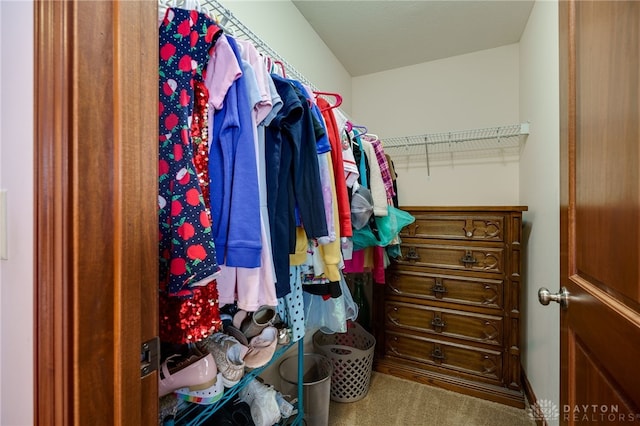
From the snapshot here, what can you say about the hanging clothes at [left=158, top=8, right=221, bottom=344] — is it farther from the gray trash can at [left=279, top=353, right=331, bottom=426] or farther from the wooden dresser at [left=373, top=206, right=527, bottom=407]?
the wooden dresser at [left=373, top=206, right=527, bottom=407]

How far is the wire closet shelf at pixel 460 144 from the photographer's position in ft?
7.15

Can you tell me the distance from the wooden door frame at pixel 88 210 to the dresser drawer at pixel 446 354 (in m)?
1.87

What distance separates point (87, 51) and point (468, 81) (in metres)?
2.59

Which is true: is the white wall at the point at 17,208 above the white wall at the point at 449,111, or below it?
below

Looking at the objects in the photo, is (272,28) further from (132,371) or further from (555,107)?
(132,371)

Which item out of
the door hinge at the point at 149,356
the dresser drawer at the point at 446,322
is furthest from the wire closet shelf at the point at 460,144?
the door hinge at the point at 149,356

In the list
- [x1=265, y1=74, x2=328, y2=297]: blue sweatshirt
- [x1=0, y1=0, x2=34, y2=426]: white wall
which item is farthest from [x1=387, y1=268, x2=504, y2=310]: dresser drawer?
[x1=0, y1=0, x2=34, y2=426]: white wall

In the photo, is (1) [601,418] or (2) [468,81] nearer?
→ (1) [601,418]

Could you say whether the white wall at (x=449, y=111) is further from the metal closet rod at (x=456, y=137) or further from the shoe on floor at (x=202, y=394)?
the shoe on floor at (x=202, y=394)

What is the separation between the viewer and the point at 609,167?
593 millimetres

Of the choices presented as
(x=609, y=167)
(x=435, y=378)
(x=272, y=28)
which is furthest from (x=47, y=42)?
(x=435, y=378)

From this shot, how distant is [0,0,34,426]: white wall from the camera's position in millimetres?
408

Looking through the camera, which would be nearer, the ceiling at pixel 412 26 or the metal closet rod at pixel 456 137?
the ceiling at pixel 412 26

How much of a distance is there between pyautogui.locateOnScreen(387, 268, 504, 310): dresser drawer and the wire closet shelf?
3.45 ft
